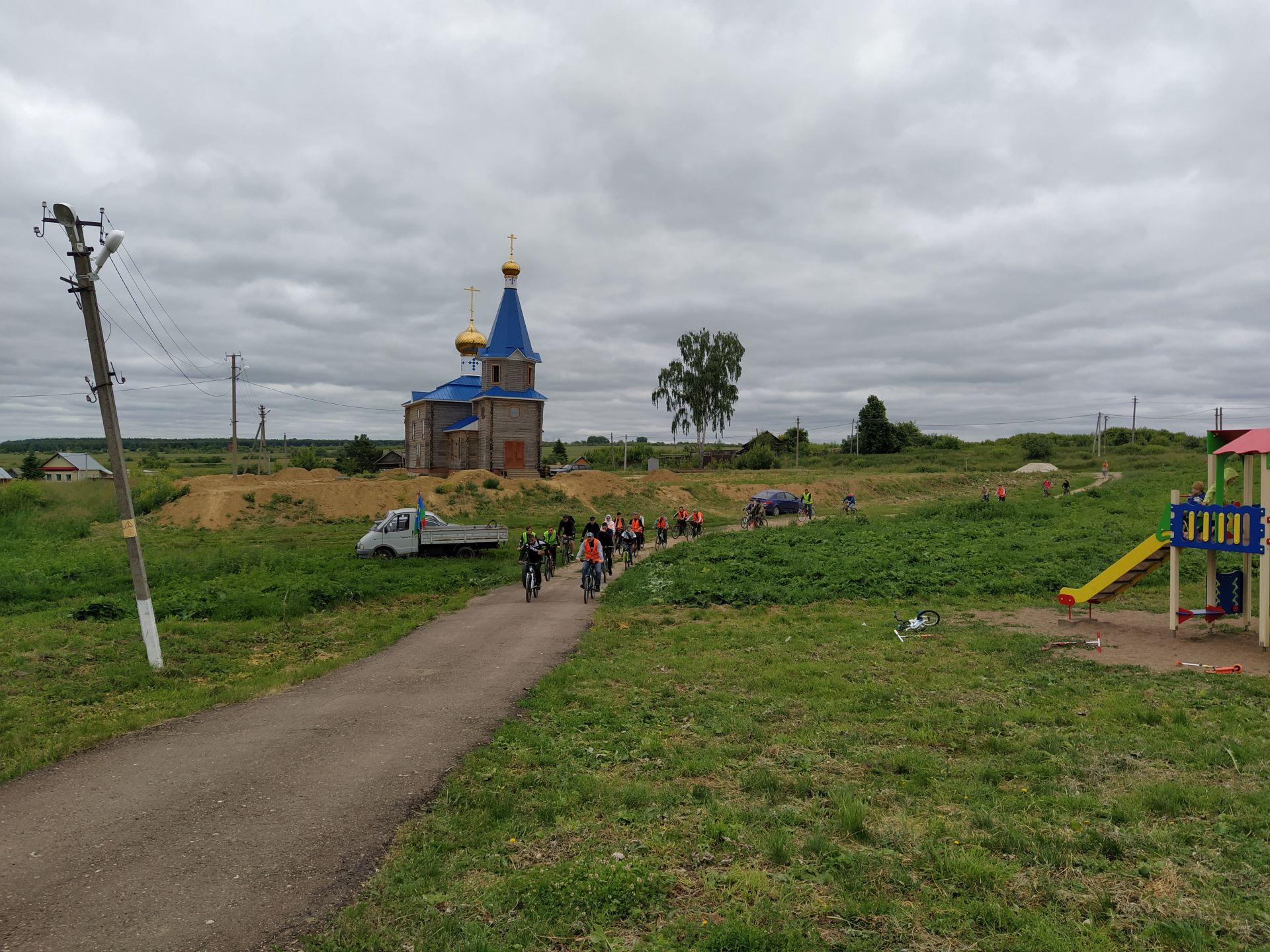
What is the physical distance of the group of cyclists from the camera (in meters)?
18.6

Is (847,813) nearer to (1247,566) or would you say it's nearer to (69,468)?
(1247,566)

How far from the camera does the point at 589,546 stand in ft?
61.6

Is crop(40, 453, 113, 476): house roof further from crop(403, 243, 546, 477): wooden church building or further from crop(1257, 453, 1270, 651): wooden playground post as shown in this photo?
crop(1257, 453, 1270, 651): wooden playground post

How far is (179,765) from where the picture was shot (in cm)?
770

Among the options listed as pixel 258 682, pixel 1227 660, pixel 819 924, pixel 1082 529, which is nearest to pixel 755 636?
pixel 1227 660

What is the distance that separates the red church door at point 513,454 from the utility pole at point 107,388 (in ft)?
127

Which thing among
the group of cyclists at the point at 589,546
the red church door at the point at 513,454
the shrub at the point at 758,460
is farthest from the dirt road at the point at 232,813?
the shrub at the point at 758,460

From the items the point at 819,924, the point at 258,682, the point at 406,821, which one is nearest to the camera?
the point at 819,924

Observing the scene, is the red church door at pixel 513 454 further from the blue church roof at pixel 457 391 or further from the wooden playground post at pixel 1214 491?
the wooden playground post at pixel 1214 491

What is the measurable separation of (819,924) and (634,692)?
5.79 metres

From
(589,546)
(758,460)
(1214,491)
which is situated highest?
(758,460)

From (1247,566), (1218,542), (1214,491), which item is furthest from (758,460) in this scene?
(1218,542)

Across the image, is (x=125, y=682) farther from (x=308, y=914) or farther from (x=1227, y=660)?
(x=1227, y=660)

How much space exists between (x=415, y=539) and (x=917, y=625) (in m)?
17.1
